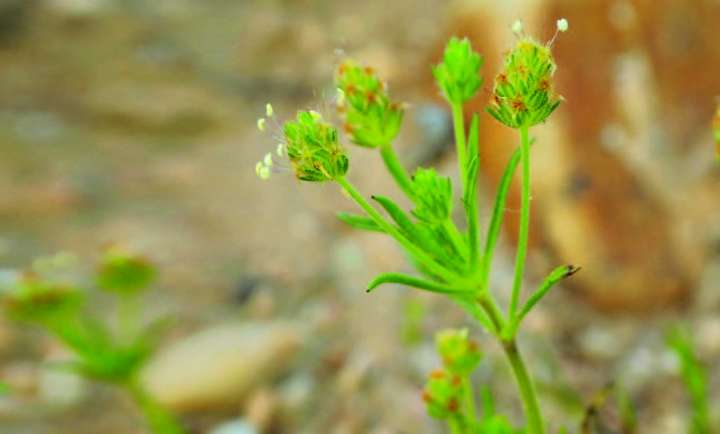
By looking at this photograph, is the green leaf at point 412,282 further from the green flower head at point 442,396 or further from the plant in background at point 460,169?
the green flower head at point 442,396

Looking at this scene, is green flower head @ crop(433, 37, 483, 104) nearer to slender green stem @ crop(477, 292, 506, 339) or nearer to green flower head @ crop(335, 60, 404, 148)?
green flower head @ crop(335, 60, 404, 148)

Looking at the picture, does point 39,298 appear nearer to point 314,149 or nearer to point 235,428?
point 235,428

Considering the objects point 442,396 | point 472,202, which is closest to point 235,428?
point 442,396

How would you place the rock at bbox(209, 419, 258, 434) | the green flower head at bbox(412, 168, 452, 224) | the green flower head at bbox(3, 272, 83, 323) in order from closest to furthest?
the green flower head at bbox(412, 168, 452, 224) → the green flower head at bbox(3, 272, 83, 323) → the rock at bbox(209, 419, 258, 434)

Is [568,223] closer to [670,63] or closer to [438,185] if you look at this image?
[670,63]

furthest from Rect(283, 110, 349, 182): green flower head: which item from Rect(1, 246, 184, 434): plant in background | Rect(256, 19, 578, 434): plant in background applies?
Rect(1, 246, 184, 434): plant in background

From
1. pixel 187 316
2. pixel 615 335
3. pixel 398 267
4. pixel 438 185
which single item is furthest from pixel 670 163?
pixel 438 185
